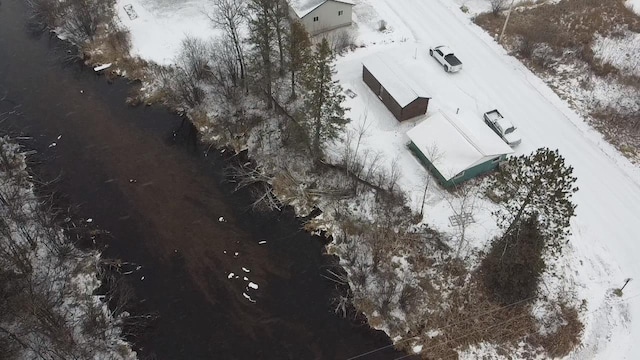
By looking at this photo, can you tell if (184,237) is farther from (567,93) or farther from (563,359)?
(567,93)

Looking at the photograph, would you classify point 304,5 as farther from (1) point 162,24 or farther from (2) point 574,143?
(2) point 574,143

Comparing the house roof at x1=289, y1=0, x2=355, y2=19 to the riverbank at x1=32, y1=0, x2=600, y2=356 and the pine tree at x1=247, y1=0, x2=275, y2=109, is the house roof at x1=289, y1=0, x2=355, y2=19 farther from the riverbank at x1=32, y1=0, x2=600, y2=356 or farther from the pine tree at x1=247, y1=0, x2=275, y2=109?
the riverbank at x1=32, y1=0, x2=600, y2=356

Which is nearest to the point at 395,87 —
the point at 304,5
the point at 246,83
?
the point at 304,5

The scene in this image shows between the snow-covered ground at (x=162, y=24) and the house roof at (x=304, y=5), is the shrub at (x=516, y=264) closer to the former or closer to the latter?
the house roof at (x=304, y=5)

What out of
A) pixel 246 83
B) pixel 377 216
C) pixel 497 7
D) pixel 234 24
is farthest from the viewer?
A: pixel 497 7

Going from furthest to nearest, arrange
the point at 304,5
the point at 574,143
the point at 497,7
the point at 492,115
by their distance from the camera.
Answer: the point at 497,7 → the point at 304,5 → the point at 492,115 → the point at 574,143

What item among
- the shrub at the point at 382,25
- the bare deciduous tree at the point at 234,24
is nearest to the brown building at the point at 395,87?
the shrub at the point at 382,25

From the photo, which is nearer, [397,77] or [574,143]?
[574,143]
